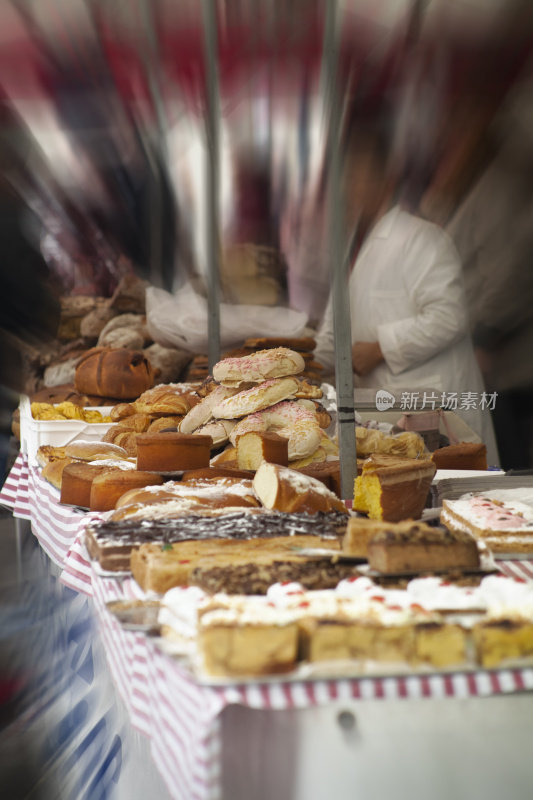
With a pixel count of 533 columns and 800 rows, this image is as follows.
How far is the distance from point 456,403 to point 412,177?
1.28 m

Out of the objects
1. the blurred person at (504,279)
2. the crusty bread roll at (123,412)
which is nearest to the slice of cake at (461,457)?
the crusty bread roll at (123,412)

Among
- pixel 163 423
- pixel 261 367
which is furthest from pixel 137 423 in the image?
pixel 261 367

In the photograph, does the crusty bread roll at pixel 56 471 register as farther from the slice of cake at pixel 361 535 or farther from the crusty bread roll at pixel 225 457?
the slice of cake at pixel 361 535

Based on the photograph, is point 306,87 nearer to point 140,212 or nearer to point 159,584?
point 140,212

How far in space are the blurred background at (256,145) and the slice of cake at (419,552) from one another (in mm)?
2102

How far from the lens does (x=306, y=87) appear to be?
3.97 meters

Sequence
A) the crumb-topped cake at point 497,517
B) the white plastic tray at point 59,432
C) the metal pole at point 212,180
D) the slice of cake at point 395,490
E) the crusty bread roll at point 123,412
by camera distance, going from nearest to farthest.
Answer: the crumb-topped cake at point 497,517, the slice of cake at point 395,490, the white plastic tray at point 59,432, the crusty bread roll at point 123,412, the metal pole at point 212,180

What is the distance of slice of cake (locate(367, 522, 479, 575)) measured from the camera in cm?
97

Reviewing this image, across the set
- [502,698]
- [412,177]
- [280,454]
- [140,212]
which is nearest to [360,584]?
[502,698]

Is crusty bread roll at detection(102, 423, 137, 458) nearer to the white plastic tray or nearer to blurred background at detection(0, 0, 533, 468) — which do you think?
the white plastic tray

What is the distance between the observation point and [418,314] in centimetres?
403

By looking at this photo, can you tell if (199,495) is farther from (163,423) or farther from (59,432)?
(59,432)

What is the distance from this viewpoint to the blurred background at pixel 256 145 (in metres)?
3.55

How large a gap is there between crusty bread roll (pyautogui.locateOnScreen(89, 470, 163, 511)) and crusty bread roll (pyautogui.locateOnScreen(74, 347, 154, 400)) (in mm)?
1760
